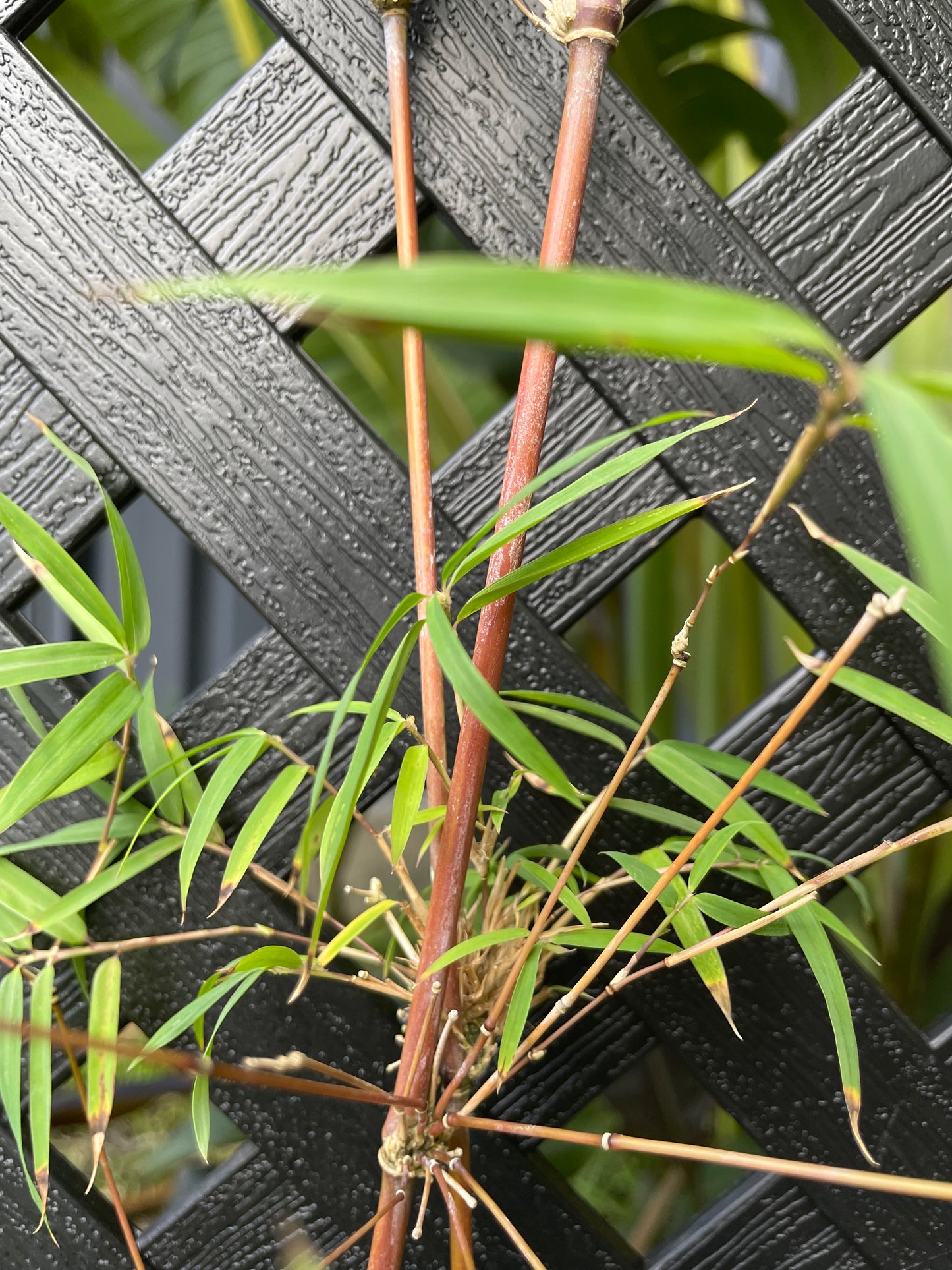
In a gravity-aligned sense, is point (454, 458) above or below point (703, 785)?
above

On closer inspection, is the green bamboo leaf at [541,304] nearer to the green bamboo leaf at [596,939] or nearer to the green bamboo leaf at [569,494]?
the green bamboo leaf at [569,494]

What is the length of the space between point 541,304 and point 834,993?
0.34 m

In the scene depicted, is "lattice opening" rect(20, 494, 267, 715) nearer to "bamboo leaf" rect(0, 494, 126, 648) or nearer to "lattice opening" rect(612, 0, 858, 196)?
"lattice opening" rect(612, 0, 858, 196)

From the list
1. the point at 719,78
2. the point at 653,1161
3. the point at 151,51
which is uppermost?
the point at 151,51

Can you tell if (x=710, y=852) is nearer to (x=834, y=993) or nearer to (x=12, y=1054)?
(x=834, y=993)

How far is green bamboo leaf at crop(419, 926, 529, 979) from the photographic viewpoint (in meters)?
0.32

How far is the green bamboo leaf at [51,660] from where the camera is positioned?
38 centimetres

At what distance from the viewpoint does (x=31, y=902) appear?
501mm

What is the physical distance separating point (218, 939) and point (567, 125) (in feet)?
1.63

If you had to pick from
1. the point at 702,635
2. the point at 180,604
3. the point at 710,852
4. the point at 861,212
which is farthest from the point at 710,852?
the point at 180,604

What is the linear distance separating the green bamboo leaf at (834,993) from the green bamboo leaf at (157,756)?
0.33 meters

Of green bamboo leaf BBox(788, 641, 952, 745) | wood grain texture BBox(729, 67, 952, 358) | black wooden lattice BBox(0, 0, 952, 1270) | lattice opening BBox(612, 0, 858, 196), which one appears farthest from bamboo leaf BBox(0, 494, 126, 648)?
lattice opening BBox(612, 0, 858, 196)

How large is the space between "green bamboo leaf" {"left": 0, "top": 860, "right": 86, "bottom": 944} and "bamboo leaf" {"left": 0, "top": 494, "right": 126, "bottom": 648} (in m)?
0.17

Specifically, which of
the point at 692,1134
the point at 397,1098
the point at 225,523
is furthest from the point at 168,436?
the point at 692,1134
